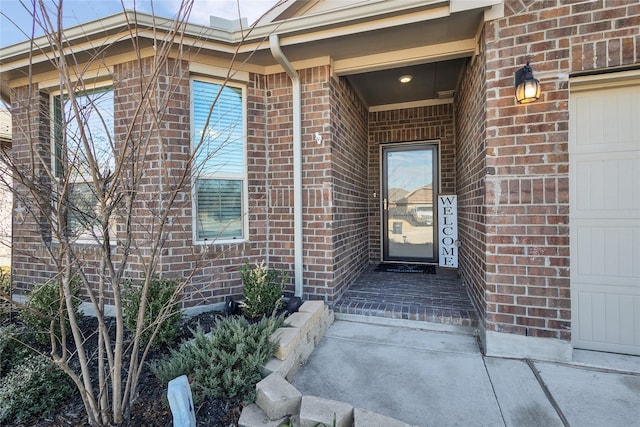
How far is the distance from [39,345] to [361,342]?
278cm

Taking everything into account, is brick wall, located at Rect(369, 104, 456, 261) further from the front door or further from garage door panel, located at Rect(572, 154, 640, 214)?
garage door panel, located at Rect(572, 154, 640, 214)

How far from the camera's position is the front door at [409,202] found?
5332 millimetres

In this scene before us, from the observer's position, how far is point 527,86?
2410 millimetres

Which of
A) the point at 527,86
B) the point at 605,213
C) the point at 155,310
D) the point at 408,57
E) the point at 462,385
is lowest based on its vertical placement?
the point at 462,385

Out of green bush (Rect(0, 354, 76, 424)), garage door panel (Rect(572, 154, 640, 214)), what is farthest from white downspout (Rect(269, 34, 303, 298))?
garage door panel (Rect(572, 154, 640, 214))

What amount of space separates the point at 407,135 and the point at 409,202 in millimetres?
1143

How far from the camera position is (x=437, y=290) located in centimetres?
383

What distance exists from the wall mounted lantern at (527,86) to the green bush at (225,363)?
2.65 meters

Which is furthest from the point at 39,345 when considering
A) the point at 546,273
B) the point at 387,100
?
the point at 387,100

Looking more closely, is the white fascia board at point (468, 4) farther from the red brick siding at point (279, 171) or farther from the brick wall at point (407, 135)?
the brick wall at point (407, 135)

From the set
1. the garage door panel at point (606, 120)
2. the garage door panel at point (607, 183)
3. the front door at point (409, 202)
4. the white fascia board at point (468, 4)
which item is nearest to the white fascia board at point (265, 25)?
the white fascia board at point (468, 4)

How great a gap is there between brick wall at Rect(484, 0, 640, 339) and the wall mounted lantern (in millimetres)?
93

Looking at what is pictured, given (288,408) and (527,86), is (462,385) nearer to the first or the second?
(288,408)

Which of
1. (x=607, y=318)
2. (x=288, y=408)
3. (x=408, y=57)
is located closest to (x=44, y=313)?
(x=288, y=408)
